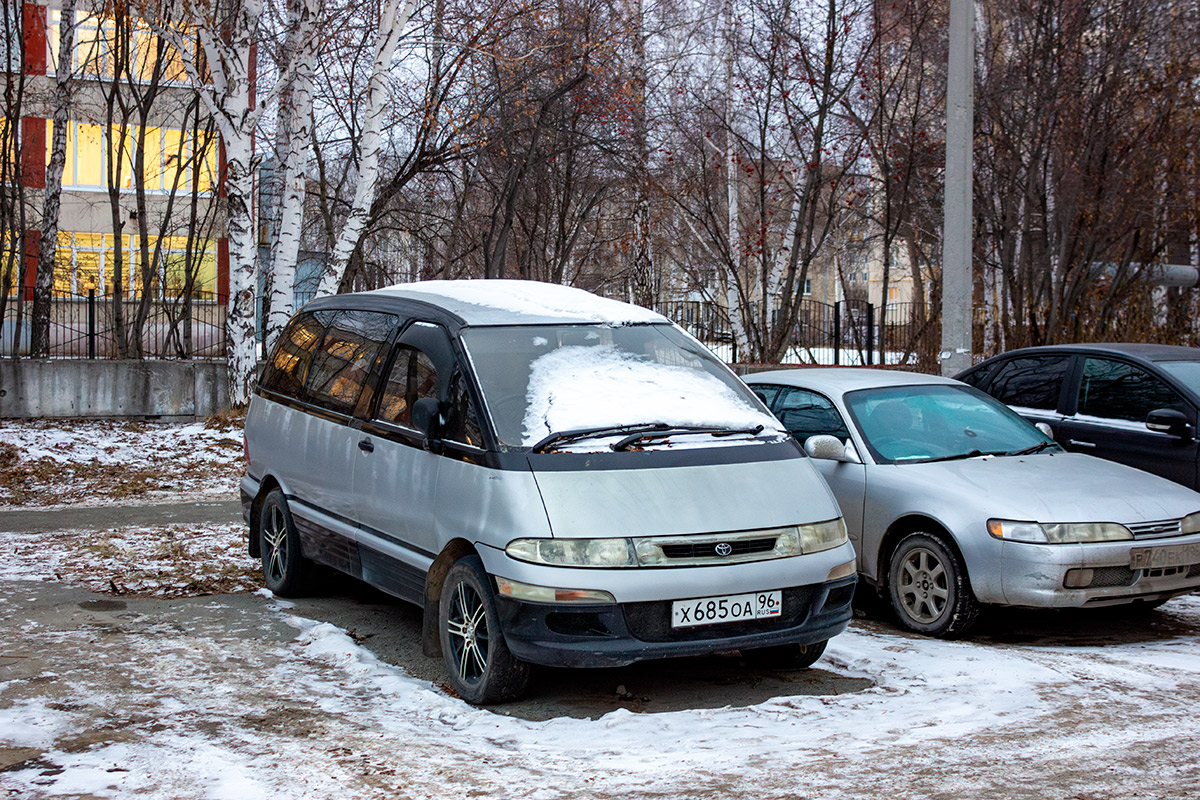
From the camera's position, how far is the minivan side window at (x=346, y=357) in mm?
6668

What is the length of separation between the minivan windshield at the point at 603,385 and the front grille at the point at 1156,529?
2100mm

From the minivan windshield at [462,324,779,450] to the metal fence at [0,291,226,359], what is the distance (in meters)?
13.3

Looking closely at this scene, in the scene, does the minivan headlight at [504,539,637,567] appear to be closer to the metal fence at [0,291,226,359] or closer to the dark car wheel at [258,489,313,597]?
the dark car wheel at [258,489,313,597]

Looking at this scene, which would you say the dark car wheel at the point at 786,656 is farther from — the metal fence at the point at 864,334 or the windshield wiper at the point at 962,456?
the metal fence at the point at 864,334

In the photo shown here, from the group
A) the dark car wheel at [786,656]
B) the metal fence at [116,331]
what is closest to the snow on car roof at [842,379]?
the dark car wheel at [786,656]

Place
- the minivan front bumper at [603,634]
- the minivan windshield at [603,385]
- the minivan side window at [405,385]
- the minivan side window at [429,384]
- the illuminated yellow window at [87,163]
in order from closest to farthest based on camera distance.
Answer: the minivan front bumper at [603,634] → the minivan windshield at [603,385] → the minivan side window at [429,384] → the minivan side window at [405,385] → the illuminated yellow window at [87,163]

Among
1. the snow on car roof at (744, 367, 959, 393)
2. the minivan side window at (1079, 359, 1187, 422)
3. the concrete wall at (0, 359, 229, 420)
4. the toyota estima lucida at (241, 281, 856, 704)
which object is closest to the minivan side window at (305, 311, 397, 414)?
the toyota estima lucida at (241, 281, 856, 704)

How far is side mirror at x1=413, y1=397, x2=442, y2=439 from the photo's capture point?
5.68 metres

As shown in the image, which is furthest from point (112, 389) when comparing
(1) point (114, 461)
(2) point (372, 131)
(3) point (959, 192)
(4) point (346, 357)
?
(3) point (959, 192)

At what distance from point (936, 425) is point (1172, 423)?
6.35 feet

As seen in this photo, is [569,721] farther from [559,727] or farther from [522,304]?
[522,304]

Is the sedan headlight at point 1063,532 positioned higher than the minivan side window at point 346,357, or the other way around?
the minivan side window at point 346,357

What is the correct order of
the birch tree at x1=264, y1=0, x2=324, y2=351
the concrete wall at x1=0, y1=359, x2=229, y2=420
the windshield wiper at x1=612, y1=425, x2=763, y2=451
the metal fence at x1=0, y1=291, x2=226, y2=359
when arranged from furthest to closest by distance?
the metal fence at x1=0, y1=291, x2=226, y2=359
the concrete wall at x1=0, y1=359, x2=229, y2=420
the birch tree at x1=264, y1=0, x2=324, y2=351
the windshield wiper at x1=612, y1=425, x2=763, y2=451

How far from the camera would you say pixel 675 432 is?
220 inches
